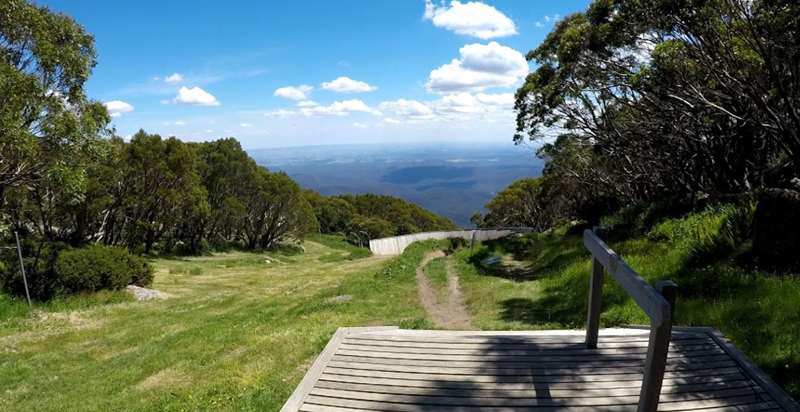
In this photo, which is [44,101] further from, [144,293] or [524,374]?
[524,374]

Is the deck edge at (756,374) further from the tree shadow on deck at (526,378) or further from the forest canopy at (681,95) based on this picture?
the forest canopy at (681,95)

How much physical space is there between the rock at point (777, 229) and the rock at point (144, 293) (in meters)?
20.5

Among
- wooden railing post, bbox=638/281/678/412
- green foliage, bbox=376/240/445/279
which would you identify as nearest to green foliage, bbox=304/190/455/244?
green foliage, bbox=376/240/445/279

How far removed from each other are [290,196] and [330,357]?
141ft

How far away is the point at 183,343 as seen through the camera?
12.3 metres

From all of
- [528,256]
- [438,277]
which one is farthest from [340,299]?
[528,256]

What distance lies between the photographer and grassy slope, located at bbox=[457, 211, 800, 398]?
27.1ft

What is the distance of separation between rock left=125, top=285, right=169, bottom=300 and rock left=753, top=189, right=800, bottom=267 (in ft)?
67.4

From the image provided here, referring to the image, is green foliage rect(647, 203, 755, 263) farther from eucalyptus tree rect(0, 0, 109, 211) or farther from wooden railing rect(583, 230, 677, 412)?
eucalyptus tree rect(0, 0, 109, 211)

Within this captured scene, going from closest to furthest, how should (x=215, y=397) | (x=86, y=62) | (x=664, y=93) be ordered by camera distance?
(x=215, y=397) → (x=664, y=93) → (x=86, y=62)

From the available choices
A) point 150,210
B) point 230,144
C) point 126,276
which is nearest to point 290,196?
point 230,144

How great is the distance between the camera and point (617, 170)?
31.6 metres

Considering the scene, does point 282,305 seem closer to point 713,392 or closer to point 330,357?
point 330,357

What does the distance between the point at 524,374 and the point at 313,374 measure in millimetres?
3160
